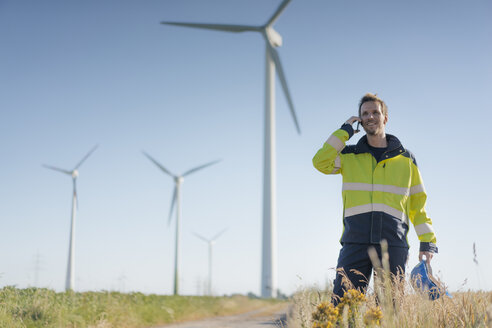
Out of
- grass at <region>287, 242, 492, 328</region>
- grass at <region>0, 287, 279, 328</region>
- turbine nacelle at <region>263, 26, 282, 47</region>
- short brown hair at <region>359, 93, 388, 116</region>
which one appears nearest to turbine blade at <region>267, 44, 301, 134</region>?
turbine nacelle at <region>263, 26, 282, 47</region>

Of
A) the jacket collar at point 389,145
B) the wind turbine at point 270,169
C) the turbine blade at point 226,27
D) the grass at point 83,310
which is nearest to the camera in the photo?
the jacket collar at point 389,145

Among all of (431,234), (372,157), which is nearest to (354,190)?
(372,157)

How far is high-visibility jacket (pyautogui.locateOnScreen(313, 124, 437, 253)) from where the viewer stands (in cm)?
460

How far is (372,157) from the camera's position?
4910 millimetres

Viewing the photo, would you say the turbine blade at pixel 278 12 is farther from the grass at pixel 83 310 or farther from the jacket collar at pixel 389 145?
the jacket collar at pixel 389 145

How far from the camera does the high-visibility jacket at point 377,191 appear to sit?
460 centimetres

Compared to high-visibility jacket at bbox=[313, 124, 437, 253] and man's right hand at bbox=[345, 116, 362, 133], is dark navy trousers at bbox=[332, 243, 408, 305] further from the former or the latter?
man's right hand at bbox=[345, 116, 362, 133]

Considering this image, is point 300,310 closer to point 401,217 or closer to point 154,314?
point 401,217

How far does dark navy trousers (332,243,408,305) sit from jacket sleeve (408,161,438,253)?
0.39 meters

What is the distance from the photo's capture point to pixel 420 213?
4.98 m

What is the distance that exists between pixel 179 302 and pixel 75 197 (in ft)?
60.7

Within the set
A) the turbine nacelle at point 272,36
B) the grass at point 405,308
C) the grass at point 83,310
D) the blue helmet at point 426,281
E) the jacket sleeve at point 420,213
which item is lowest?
the grass at point 83,310

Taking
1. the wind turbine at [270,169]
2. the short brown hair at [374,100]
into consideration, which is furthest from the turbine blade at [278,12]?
the short brown hair at [374,100]

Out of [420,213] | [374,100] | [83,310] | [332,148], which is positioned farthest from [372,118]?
[83,310]
